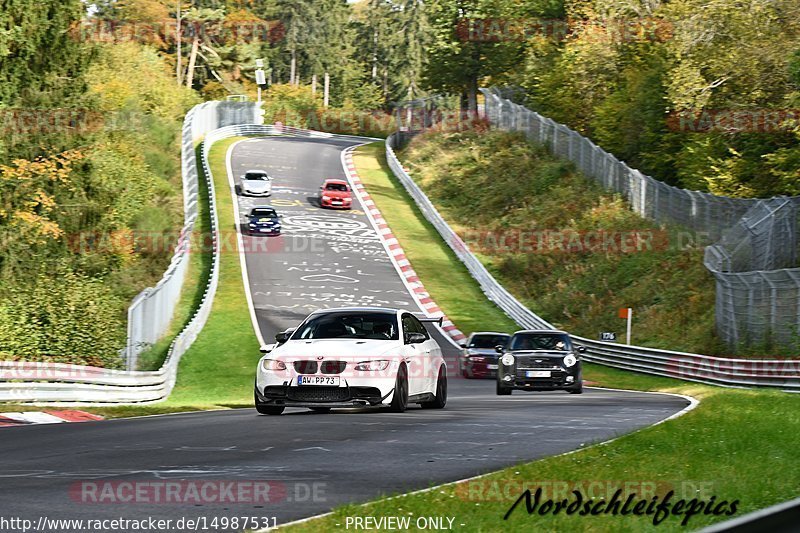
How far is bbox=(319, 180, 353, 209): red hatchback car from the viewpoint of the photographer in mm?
65062

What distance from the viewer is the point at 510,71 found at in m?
95.1

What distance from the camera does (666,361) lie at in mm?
34531

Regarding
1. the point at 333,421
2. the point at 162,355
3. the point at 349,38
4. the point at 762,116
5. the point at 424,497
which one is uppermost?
the point at 349,38

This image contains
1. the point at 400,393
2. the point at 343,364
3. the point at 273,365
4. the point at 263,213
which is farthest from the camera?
the point at 263,213

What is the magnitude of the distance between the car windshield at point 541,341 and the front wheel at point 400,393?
347 inches

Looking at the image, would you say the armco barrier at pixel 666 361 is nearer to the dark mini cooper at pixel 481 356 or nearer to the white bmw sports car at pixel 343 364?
the dark mini cooper at pixel 481 356

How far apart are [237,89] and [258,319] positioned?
8679 centimetres

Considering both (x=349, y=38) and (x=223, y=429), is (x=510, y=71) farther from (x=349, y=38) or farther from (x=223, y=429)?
(x=223, y=429)

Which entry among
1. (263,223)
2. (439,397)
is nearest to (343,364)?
(439,397)

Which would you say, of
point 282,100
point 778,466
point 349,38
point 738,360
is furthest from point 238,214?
point 349,38

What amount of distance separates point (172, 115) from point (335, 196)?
1038 inches

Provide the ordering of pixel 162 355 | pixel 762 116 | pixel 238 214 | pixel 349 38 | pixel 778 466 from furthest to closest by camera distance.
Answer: pixel 349 38, pixel 238 214, pixel 762 116, pixel 162 355, pixel 778 466

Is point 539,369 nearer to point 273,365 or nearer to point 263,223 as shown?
point 273,365

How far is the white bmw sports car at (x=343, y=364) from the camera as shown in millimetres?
16109
